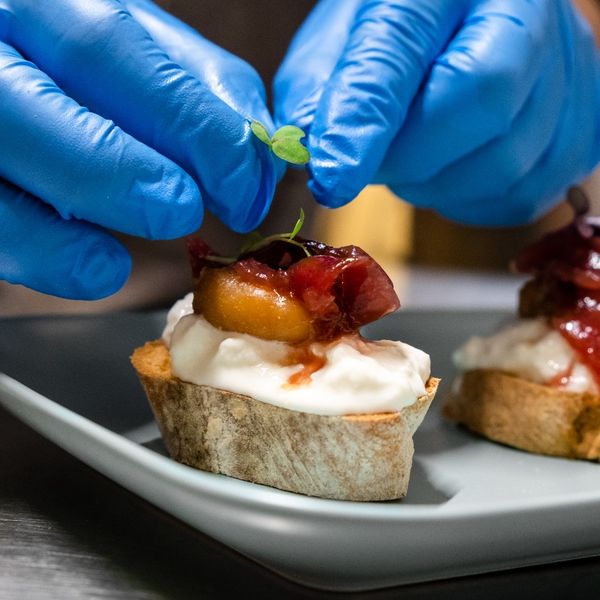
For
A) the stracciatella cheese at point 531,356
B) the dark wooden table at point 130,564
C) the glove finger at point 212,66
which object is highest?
the glove finger at point 212,66

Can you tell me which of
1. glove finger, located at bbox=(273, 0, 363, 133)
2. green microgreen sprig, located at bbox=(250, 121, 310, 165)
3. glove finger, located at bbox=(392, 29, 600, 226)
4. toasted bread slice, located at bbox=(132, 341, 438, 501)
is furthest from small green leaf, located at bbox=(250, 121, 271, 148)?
glove finger, located at bbox=(392, 29, 600, 226)

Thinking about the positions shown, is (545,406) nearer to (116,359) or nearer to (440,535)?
(440,535)

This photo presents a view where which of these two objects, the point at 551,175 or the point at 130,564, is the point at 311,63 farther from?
the point at 130,564

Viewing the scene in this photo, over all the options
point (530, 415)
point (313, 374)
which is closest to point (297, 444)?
point (313, 374)

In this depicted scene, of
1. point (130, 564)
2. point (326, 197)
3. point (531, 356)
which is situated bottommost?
point (130, 564)

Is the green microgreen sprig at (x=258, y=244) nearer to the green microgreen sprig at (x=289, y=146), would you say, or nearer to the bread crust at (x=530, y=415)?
the green microgreen sprig at (x=289, y=146)

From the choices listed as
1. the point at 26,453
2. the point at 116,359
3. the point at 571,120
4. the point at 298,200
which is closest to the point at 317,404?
the point at 26,453

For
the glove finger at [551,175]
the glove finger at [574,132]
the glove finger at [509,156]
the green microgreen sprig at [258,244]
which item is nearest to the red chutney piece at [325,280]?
the green microgreen sprig at [258,244]
